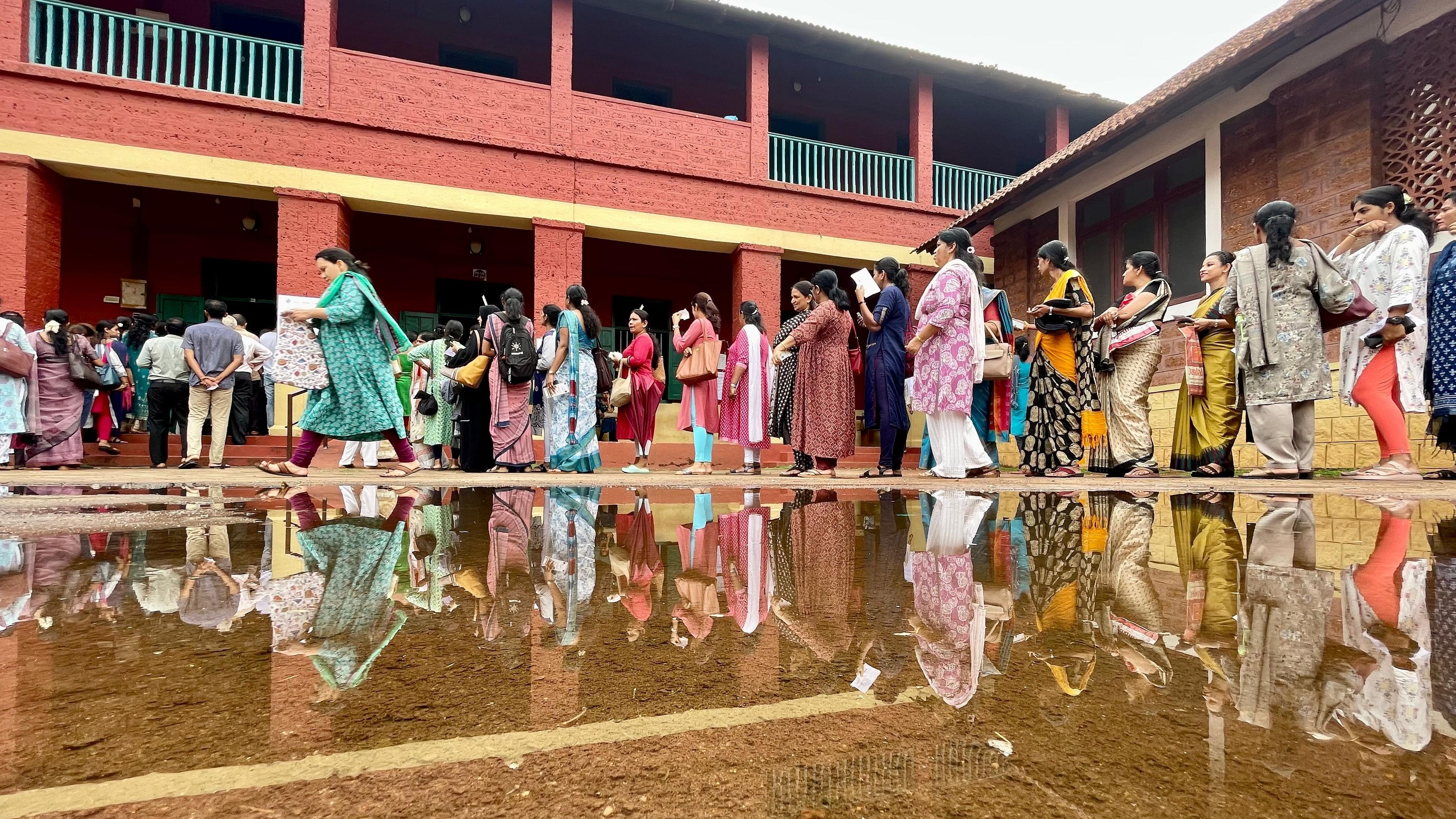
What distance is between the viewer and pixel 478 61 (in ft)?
40.2

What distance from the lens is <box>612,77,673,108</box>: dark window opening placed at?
13047 millimetres

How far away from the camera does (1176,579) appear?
1.40m

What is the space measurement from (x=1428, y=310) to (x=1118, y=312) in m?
1.81

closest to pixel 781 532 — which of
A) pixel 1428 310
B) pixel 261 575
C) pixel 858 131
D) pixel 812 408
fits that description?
pixel 261 575

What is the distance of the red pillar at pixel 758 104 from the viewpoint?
450 inches

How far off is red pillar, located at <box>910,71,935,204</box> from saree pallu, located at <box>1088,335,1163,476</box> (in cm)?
813

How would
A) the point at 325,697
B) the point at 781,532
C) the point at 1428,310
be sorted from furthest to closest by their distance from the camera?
the point at 1428,310 → the point at 781,532 → the point at 325,697

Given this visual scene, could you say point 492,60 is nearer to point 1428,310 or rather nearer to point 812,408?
point 812,408

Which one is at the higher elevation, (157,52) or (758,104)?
(758,104)

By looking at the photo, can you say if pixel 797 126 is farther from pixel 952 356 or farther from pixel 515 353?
pixel 952 356

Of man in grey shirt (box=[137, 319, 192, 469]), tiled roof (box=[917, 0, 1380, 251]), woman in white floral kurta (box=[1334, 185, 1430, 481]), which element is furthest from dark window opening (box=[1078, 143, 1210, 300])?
man in grey shirt (box=[137, 319, 192, 469])

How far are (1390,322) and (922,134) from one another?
361 inches

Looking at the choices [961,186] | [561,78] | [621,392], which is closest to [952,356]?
[621,392]

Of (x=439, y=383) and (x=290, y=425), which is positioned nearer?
(x=439, y=383)
